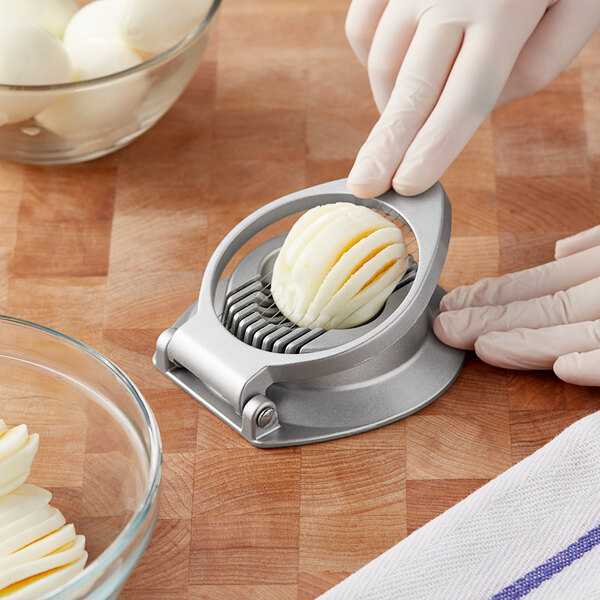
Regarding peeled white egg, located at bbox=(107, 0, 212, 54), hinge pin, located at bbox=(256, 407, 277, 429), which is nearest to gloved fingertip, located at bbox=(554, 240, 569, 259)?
hinge pin, located at bbox=(256, 407, 277, 429)

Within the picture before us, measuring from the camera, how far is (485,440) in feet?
3.17

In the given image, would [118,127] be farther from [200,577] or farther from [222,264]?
[200,577]

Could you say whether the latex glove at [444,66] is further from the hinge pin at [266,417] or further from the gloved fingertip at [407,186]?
the hinge pin at [266,417]

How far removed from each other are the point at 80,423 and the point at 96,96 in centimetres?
39

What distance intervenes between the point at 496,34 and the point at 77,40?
1.67ft

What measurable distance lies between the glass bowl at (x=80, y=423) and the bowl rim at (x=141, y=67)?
0.29m

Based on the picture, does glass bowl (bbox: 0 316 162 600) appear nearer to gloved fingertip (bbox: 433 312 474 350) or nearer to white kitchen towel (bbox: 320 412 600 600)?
white kitchen towel (bbox: 320 412 600 600)

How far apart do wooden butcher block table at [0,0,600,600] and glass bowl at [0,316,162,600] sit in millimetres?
54

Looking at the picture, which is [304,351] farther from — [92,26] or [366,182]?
[92,26]

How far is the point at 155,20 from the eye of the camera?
112 cm

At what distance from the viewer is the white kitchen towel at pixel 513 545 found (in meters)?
0.82

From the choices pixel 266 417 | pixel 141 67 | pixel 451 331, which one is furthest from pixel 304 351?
pixel 141 67

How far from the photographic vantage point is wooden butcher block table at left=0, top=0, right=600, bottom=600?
2.97ft

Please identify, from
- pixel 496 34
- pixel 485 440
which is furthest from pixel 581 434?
pixel 496 34
